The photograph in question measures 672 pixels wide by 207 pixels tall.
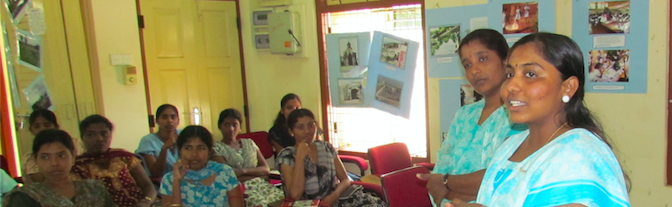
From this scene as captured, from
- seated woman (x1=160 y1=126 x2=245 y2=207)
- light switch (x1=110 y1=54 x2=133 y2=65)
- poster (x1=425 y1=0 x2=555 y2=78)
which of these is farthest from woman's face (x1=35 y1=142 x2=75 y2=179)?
poster (x1=425 y1=0 x2=555 y2=78)

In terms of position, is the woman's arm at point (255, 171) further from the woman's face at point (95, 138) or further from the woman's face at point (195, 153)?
the woman's face at point (95, 138)

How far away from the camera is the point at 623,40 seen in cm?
292

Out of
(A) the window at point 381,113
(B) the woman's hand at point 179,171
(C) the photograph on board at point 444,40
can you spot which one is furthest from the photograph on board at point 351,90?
(B) the woman's hand at point 179,171

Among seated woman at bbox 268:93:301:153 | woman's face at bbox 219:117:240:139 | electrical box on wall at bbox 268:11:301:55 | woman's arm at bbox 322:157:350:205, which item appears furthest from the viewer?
electrical box on wall at bbox 268:11:301:55

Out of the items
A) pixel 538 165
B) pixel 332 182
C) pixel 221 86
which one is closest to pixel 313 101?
pixel 221 86

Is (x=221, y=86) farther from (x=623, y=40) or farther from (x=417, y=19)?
(x=623, y=40)

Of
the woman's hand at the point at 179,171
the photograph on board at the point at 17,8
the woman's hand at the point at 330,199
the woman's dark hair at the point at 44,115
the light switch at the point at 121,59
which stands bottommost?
the woman's hand at the point at 330,199

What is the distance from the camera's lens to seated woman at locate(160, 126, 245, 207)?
2725 mm

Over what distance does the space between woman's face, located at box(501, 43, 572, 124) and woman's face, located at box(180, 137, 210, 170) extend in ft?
6.78

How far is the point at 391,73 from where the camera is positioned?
405 centimetres

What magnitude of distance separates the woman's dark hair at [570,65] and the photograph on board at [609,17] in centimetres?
215

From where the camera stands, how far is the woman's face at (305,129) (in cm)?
309

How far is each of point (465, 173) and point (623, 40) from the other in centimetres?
183

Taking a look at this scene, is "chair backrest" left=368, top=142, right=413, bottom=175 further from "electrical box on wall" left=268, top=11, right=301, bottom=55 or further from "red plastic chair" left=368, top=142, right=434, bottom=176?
"electrical box on wall" left=268, top=11, right=301, bottom=55
